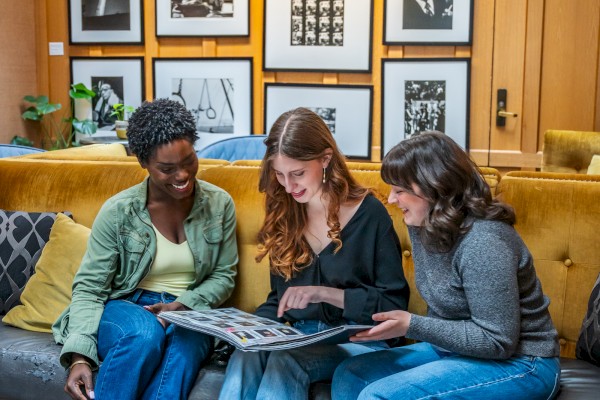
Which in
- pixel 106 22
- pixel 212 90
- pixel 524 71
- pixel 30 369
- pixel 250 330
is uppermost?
pixel 106 22

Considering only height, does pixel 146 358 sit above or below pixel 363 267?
below

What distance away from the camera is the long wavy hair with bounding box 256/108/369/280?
245 cm

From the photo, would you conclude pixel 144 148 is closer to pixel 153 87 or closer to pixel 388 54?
pixel 388 54

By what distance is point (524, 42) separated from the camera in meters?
5.78

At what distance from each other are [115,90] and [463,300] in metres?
5.16

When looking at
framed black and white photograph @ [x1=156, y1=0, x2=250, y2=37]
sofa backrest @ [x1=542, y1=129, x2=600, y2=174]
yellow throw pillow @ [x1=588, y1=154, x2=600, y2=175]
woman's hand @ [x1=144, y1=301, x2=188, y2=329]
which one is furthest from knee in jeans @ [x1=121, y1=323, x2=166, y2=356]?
framed black and white photograph @ [x1=156, y1=0, x2=250, y2=37]

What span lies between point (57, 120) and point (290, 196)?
16.1 ft

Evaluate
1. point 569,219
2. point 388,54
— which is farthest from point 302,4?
point 569,219

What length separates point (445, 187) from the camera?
81.5 inches

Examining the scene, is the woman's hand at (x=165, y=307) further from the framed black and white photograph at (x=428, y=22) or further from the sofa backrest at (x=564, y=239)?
the framed black and white photograph at (x=428, y=22)

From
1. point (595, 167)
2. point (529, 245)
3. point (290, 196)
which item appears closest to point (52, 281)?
point (290, 196)

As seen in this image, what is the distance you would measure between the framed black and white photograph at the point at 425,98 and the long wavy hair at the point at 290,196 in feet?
11.6

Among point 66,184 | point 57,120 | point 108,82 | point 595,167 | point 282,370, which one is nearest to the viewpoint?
point 282,370

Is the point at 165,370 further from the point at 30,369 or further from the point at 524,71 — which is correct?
the point at 524,71
